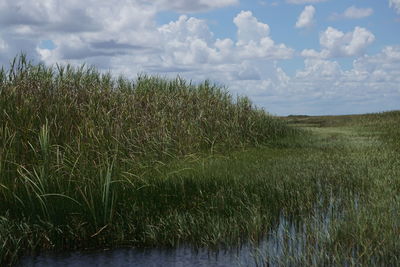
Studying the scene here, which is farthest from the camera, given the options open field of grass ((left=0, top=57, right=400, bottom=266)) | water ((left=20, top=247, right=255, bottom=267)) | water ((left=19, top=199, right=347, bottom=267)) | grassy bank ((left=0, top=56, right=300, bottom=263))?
grassy bank ((left=0, top=56, right=300, bottom=263))

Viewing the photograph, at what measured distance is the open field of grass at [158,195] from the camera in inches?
235

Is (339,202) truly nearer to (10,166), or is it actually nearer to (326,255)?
(326,255)

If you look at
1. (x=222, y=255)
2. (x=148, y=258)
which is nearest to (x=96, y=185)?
(x=148, y=258)

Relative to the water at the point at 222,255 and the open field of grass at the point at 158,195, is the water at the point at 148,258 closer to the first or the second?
the water at the point at 222,255

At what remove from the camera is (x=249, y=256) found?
18.8 feet

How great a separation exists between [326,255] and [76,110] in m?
7.14

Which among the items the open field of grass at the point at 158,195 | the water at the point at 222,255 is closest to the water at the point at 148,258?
the water at the point at 222,255

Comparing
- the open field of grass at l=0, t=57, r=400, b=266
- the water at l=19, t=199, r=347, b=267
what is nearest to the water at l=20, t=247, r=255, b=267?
the water at l=19, t=199, r=347, b=267

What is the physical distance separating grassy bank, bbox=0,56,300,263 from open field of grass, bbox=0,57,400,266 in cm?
3

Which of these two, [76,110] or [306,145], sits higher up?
[76,110]

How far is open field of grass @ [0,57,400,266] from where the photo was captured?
5.96m

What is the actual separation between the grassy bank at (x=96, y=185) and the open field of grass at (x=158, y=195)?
25 millimetres

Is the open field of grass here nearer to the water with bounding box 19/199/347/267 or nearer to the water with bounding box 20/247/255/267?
the water with bounding box 19/199/347/267

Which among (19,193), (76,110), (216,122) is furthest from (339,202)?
(216,122)
